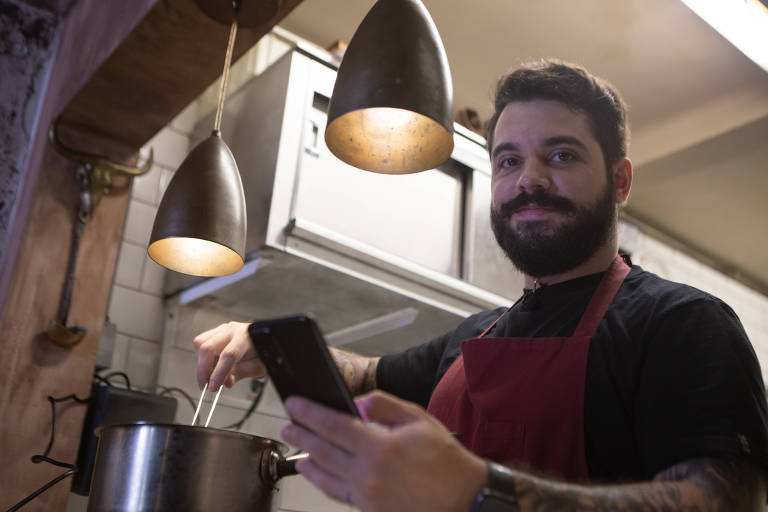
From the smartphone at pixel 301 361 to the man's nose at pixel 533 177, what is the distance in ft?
2.47

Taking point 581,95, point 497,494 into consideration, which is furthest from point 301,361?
point 581,95

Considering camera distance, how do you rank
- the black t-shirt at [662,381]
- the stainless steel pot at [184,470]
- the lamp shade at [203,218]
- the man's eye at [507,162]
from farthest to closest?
1. the man's eye at [507,162]
2. the lamp shade at [203,218]
3. the stainless steel pot at [184,470]
4. the black t-shirt at [662,381]

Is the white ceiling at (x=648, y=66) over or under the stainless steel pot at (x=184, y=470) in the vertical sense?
over

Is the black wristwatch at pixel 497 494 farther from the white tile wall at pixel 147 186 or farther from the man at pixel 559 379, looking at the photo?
the white tile wall at pixel 147 186

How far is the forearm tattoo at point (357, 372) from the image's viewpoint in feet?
5.11

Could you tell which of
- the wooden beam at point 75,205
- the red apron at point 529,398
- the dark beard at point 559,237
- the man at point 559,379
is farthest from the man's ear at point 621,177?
the wooden beam at point 75,205

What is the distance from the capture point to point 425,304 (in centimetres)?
209

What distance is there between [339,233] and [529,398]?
A: 3.05 feet

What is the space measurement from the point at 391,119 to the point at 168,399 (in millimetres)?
1040

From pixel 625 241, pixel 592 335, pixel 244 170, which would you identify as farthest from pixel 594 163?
pixel 625 241

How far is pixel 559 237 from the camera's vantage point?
1326 millimetres

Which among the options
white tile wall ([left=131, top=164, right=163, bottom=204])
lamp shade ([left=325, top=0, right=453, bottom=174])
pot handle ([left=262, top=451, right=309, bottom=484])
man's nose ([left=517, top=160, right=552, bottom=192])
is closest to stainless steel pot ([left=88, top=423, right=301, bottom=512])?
pot handle ([left=262, top=451, right=309, bottom=484])

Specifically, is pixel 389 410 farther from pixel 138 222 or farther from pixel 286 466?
pixel 138 222

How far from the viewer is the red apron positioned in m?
1.08
